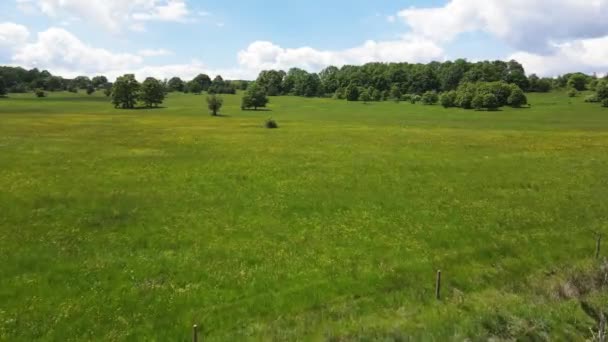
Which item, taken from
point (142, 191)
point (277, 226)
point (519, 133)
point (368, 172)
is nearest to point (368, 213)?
point (277, 226)

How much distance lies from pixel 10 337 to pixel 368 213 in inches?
804

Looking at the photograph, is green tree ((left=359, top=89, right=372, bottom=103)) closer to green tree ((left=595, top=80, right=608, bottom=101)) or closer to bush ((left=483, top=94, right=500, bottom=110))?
bush ((left=483, top=94, right=500, bottom=110))

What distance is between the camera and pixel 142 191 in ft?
112

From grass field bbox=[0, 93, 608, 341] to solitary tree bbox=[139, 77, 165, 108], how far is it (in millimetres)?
94570

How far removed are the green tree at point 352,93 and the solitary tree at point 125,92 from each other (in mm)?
78259

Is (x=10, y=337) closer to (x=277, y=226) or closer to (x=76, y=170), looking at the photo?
(x=277, y=226)

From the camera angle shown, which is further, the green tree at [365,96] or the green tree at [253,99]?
the green tree at [365,96]

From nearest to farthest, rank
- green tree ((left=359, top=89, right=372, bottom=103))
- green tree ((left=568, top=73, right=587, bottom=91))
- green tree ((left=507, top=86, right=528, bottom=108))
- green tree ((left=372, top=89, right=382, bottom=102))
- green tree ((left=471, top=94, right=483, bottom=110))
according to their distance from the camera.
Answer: green tree ((left=471, top=94, right=483, bottom=110)) < green tree ((left=507, top=86, right=528, bottom=108)) < green tree ((left=359, top=89, right=372, bottom=103)) < green tree ((left=372, top=89, right=382, bottom=102)) < green tree ((left=568, top=73, right=587, bottom=91))

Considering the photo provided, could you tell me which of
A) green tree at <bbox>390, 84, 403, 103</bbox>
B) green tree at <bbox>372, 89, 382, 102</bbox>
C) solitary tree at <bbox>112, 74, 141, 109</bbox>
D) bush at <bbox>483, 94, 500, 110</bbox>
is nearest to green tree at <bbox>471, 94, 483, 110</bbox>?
bush at <bbox>483, 94, 500, 110</bbox>

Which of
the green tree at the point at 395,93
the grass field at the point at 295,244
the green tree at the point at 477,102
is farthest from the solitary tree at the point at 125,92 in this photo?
the green tree at the point at 477,102

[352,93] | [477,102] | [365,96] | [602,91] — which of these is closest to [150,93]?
[352,93]

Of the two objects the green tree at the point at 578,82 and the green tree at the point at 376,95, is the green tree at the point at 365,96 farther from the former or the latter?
the green tree at the point at 578,82

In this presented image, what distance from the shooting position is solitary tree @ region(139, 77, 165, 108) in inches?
5600

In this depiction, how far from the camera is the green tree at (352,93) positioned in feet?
586
